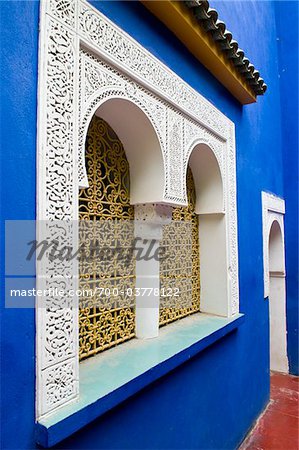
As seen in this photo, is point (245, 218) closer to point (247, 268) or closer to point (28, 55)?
point (247, 268)

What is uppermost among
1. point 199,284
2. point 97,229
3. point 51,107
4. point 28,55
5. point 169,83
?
point 169,83

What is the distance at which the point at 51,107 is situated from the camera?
1.08 metres

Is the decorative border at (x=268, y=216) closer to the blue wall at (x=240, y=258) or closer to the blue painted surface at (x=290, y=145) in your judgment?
the blue wall at (x=240, y=258)

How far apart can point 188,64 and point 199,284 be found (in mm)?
1569

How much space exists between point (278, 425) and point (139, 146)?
9.27ft

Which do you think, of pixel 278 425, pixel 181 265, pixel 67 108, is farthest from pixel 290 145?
pixel 67 108

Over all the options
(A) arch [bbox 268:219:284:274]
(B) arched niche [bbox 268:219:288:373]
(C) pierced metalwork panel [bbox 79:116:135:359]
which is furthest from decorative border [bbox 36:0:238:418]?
(B) arched niche [bbox 268:219:288:373]

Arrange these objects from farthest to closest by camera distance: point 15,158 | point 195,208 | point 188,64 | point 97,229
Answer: point 195,208 → point 188,64 → point 97,229 → point 15,158

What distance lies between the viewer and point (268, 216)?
353 centimetres

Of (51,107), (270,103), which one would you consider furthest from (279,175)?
(51,107)

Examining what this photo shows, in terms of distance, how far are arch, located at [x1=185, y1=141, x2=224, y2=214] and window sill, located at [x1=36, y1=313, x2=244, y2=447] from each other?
0.85 metres

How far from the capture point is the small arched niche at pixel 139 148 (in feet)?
5.18

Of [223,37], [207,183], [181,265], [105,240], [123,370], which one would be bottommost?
[123,370]

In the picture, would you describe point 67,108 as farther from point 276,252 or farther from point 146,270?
point 276,252
